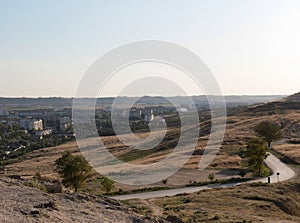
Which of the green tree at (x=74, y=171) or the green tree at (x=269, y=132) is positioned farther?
the green tree at (x=269, y=132)

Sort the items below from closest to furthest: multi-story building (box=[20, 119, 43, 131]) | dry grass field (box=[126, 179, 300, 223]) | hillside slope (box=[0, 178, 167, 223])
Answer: hillside slope (box=[0, 178, 167, 223])
dry grass field (box=[126, 179, 300, 223])
multi-story building (box=[20, 119, 43, 131])

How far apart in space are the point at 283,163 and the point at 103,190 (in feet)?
88.1

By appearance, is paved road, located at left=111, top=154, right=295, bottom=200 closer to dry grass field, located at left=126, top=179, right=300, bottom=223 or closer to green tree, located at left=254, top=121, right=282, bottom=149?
dry grass field, located at left=126, top=179, right=300, bottom=223

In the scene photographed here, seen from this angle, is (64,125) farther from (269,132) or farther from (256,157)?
(256,157)

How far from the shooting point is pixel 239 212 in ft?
84.3

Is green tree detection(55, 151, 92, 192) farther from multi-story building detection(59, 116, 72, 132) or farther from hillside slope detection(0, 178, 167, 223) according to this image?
multi-story building detection(59, 116, 72, 132)

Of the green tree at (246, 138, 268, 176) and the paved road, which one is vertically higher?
the green tree at (246, 138, 268, 176)

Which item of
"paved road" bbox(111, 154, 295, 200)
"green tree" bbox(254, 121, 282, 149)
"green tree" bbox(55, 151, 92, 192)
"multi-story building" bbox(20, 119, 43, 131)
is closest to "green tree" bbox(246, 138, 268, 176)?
"paved road" bbox(111, 154, 295, 200)

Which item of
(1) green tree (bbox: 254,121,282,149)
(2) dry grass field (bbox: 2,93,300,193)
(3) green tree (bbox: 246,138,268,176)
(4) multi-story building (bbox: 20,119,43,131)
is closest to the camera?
(3) green tree (bbox: 246,138,268,176)

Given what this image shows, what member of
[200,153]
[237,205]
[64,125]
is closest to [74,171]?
[237,205]

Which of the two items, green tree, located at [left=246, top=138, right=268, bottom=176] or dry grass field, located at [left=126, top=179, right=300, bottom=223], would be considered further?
green tree, located at [left=246, top=138, right=268, bottom=176]

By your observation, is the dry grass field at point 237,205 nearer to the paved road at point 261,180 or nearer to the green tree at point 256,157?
the paved road at point 261,180

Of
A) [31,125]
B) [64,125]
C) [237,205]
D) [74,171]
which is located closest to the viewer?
[237,205]

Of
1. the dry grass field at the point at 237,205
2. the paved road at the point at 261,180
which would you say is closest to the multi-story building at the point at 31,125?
the paved road at the point at 261,180
